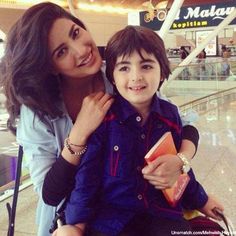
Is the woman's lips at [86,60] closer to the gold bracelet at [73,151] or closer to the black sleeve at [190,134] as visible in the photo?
the gold bracelet at [73,151]

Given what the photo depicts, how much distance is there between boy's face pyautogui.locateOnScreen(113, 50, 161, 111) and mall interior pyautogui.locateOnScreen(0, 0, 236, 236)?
1.02ft

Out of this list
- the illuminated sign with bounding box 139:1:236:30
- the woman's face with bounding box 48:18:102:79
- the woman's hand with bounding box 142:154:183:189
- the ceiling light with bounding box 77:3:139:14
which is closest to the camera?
the woman's hand with bounding box 142:154:183:189

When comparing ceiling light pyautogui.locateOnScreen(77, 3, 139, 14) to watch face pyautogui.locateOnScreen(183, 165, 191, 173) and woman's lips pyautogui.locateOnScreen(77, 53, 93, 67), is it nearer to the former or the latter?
woman's lips pyautogui.locateOnScreen(77, 53, 93, 67)

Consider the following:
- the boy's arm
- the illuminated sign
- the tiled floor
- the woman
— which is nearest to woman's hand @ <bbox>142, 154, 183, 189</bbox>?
the woman

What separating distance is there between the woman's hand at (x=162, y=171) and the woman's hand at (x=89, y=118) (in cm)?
23

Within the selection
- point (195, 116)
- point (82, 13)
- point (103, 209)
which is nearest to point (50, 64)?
point (103, 209)

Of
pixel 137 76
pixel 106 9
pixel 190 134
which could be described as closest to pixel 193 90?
pixel 106 9

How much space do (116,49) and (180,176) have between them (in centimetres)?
47

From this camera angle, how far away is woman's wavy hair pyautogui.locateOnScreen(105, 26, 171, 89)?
121cm

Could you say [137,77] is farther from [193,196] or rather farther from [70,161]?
[193,196]

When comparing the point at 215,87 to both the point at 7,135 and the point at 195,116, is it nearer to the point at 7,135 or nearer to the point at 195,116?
the point at 7,135

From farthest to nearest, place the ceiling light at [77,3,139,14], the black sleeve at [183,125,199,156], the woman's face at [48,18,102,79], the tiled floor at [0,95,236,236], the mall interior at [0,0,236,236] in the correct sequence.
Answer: the ceiling light at [77,3,139,14] → the mall interior at [0,0,236,236] → the tiled floor at [0,95,236,236] → the black sleeve at [183,125,199,156] → the woman's face at [48,18,102,79]

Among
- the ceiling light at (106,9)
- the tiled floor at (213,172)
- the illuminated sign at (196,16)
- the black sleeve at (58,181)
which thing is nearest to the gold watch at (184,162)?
the black sleeve at (58,181)

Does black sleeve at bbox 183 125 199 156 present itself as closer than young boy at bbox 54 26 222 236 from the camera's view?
No
